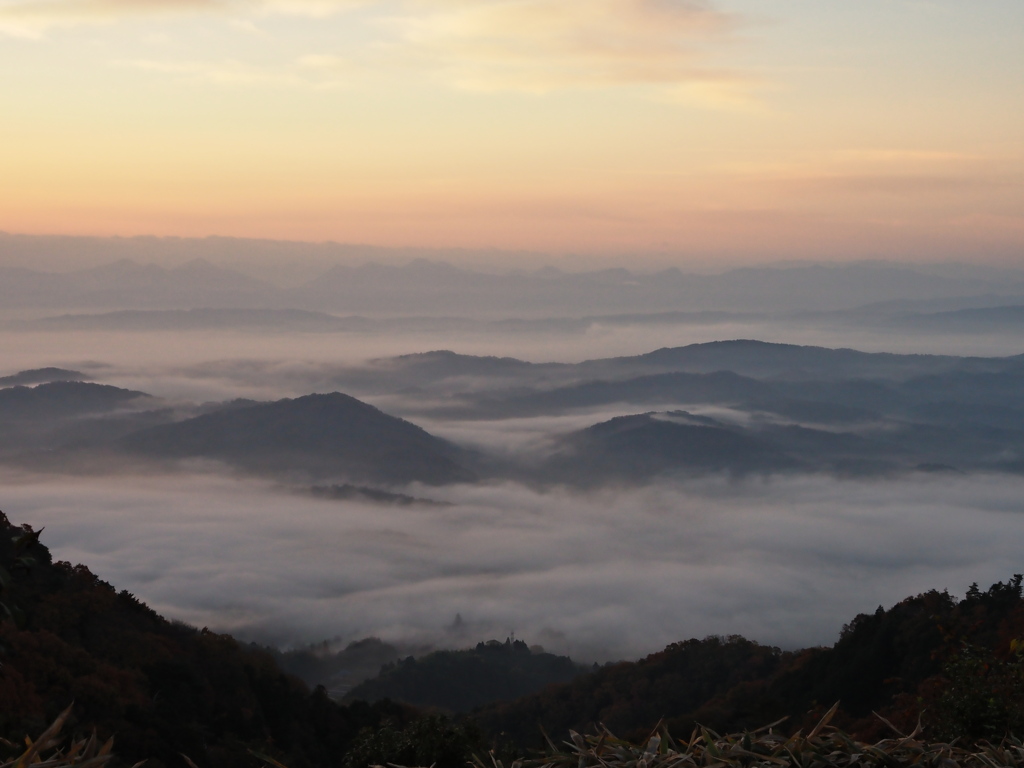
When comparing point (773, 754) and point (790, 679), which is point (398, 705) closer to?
point (790, 679)

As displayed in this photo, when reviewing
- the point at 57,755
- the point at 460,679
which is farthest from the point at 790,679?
the point at 57,755

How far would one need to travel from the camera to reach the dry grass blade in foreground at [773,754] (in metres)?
5.34

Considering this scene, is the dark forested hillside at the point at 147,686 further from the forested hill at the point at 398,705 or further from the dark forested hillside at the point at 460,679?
the dark forested hillside at the point at 460,679

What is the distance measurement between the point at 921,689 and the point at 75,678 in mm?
30325

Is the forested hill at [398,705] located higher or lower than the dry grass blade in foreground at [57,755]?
lower

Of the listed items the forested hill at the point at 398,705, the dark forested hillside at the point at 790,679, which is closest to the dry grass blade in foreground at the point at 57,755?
the forested hill at the point at 398,705

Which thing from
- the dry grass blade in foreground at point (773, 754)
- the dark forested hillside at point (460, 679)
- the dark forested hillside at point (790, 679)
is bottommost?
the dark forested hillside at point (460, 679)

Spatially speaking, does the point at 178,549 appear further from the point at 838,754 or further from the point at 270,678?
the point at 838,754

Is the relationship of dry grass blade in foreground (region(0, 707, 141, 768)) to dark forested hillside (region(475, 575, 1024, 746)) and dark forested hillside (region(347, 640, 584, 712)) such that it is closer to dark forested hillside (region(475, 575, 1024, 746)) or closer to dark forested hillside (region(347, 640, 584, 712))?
dark forested hillside (region(475, 575, 1024, 746))

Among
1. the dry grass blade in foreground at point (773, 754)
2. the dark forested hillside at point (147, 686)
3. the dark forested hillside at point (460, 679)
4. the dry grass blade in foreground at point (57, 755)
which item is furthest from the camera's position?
the dark forested hillside at point (460, 679)

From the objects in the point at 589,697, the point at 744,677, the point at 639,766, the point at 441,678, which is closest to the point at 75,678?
the point at 639,766

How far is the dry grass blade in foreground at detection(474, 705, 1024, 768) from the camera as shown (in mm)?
5336

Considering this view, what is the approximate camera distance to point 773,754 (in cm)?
549

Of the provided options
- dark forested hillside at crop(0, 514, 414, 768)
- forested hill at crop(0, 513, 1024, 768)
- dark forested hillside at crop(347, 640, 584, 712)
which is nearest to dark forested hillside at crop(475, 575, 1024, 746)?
forested hill at crop(0, 513, 1024, 768)
